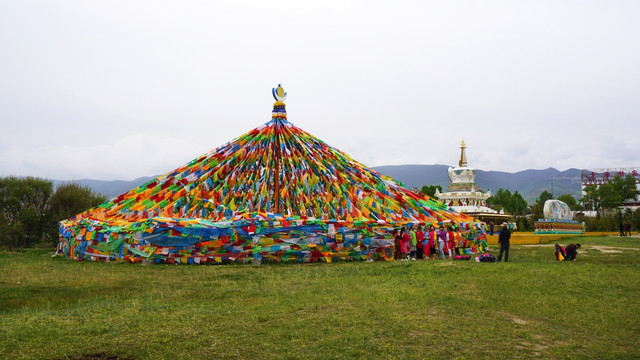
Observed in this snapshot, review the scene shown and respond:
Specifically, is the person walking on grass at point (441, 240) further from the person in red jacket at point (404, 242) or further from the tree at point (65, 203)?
the tree at point (65, 203)

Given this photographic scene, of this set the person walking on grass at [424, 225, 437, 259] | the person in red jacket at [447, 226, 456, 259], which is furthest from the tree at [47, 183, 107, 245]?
the person in red jacket at [447, 226, 456, 259]

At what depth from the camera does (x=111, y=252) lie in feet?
56.0

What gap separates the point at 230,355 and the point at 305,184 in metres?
14.3

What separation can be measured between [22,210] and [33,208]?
1.76 ft

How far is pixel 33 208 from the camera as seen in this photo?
90.4 feet

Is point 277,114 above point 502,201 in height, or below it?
above

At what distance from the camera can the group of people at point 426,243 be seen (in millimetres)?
17828

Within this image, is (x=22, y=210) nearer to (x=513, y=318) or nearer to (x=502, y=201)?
(x=513, y=318)

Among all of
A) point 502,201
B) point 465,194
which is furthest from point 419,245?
point 502,201

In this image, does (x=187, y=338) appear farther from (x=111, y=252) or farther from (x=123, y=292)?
(x=111, y=252)

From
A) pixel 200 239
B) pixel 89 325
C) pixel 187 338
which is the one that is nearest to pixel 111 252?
pixel 200 239

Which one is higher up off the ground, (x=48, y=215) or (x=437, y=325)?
(x=48, y=215)

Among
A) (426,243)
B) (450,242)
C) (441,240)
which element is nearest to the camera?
(426,243)

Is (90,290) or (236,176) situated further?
(236,176)
